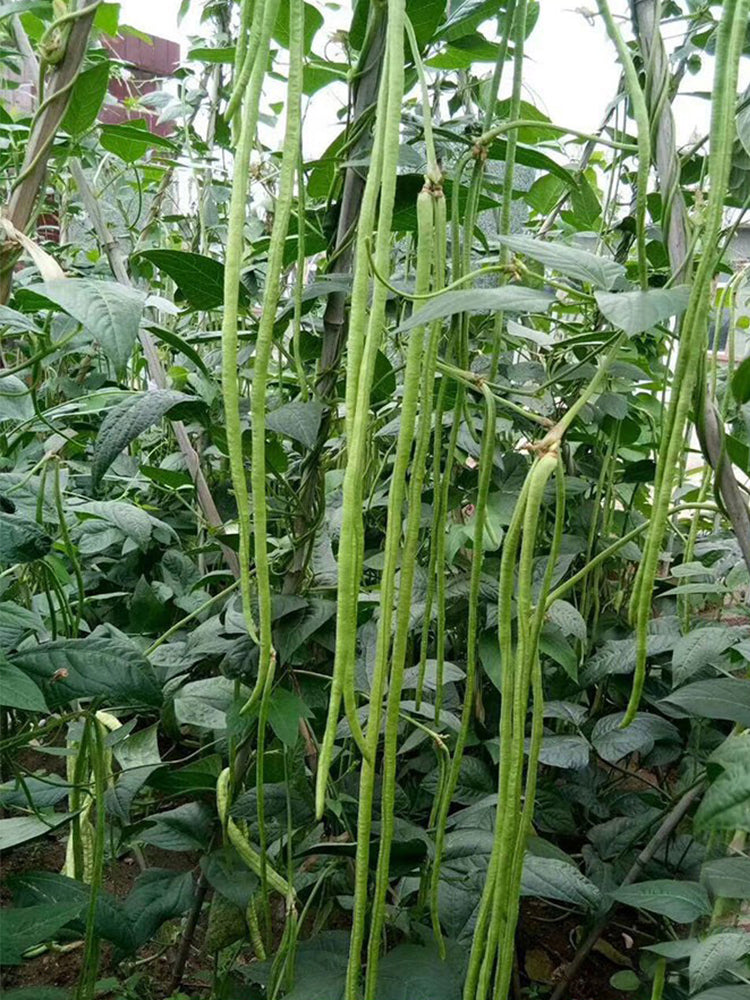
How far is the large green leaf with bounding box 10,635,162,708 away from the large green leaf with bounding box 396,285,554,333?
38 centimetres

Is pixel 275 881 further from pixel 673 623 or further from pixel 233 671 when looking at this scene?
pixel 673 623

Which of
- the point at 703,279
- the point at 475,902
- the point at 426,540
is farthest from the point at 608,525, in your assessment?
the point at 703,279

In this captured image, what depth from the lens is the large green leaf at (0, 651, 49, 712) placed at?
607mm

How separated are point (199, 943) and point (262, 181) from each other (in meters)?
0.98

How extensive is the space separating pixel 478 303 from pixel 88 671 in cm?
A: 42

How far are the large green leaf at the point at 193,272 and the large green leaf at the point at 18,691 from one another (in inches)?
13.1

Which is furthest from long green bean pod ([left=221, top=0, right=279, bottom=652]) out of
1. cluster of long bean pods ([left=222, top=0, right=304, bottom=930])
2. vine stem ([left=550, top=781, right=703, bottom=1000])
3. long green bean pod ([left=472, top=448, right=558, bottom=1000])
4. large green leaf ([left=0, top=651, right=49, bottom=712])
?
vine stem ([left=550, top=781, right=703, bottom=1000])

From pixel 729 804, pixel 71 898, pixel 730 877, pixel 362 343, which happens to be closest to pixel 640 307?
pixel 362 343

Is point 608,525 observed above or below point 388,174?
below

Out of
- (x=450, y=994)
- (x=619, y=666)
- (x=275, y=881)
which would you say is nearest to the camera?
(x=450, y=994)

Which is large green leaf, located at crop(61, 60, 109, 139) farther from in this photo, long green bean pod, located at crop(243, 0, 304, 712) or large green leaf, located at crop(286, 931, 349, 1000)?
large green leaf, located at crop(286, 931, 349, 1000)

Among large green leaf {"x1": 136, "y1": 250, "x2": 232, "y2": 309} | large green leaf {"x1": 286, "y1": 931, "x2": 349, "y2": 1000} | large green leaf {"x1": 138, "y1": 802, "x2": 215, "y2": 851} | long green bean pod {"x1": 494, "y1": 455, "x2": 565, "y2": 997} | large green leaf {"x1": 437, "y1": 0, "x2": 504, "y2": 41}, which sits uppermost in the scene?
large green leaf {"x1": 437, "y1": 0, "x2": 504, "y2": 41}

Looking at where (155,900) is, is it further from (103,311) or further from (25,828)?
(103,311)

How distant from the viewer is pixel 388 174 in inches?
17.0
